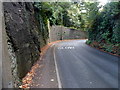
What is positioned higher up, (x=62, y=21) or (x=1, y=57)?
(x=62, y=21)

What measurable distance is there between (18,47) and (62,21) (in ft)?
95.8

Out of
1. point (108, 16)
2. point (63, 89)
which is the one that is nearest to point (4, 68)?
point (63, 89)

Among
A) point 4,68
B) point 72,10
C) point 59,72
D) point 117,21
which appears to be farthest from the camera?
point 72,10

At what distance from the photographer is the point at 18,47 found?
501 centimetres

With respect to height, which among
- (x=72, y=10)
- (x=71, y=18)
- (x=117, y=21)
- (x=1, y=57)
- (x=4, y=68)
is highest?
(x=72, y=10)

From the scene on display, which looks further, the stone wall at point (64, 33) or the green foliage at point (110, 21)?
the stone wall at point (64, 33)

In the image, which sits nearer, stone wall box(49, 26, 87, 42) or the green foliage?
the green foliage

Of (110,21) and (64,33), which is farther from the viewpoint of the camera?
(64,33)

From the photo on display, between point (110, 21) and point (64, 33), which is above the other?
point (110, 21)

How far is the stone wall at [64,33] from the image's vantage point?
26.4m

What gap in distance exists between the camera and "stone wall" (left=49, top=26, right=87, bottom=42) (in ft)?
86.6

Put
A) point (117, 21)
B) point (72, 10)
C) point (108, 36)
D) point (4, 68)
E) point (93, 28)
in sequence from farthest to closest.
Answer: point (72, 10) < point (93, 28) < point (108, 36) < point (117, 21) < point (4, 68)

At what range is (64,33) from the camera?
30906 millimetres

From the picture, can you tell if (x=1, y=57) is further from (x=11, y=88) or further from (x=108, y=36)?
(x=108, y=36)
